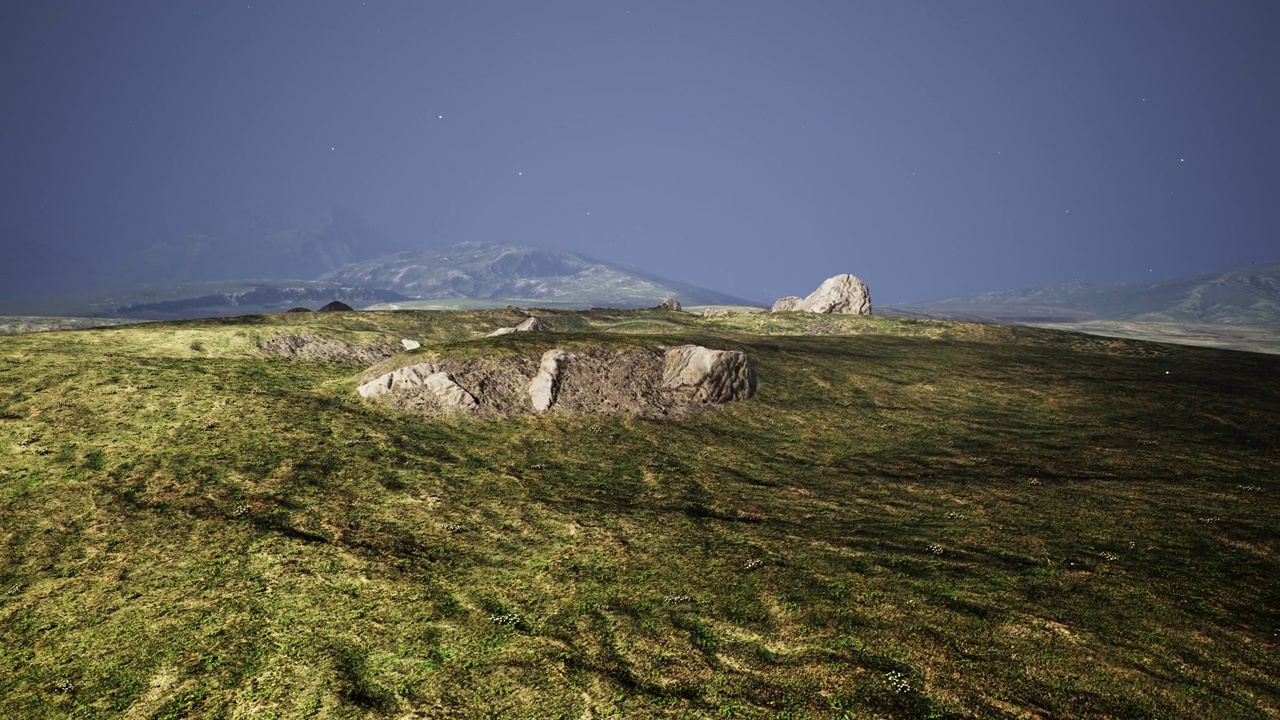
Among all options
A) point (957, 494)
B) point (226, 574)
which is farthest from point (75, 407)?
point (957, 494)

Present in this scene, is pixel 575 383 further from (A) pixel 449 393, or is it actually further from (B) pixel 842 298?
(B) pixel 842 298

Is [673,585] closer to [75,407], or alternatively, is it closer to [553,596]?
[553,596]

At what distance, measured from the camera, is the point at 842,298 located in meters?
110

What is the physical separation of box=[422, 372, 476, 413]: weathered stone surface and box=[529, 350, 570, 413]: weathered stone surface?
4.33m

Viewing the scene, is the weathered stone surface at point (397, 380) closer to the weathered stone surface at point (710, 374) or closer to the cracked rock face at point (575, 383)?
the cracked rock face at point (575, 383)

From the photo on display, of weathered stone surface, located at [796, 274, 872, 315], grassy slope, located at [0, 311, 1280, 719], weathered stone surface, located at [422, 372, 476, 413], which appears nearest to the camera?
grassy slope, located at [0, 311, 1280, 719]

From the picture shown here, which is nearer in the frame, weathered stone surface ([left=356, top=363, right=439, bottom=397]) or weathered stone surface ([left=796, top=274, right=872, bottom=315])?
weathered stone surface ([left=356, top=363, right=439, bottom=397])

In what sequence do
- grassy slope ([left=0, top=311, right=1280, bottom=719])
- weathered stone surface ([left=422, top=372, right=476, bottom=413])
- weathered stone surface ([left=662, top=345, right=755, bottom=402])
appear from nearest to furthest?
grassy slope ([left=0, top=311, right=1280, bottom=719]) < weathered stone surface ([left=422, top=372, right=476, bottom=413]) < weathered stone surface ([left=662, top=345, right=755, bottom=402])

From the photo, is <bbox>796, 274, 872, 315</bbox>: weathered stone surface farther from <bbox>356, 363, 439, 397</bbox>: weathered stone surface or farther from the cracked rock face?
<bbox>356, 363, 439, 397</bbox>: weathered stone surface

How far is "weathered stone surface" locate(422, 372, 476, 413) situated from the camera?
47.7 meters

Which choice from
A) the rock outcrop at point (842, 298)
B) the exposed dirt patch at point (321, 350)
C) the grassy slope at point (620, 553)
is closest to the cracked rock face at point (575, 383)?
the grassy slope at point (620, 553)

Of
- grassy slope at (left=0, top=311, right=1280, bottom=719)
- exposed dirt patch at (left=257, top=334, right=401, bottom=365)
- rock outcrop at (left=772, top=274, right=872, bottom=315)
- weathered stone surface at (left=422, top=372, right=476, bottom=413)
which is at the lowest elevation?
grassy slope at (left=0, top=311, right=1280, bottom=719)

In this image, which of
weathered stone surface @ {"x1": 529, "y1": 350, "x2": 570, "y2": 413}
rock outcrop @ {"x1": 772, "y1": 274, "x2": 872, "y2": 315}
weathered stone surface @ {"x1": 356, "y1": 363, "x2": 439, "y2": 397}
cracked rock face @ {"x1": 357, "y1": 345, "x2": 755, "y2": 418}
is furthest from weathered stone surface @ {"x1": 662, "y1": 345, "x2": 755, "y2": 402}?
rock outcrop @ {"x1": 772, "y1": 274, "x2": 872, "y2": 315}

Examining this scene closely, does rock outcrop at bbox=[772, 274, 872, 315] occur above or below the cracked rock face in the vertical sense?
above
